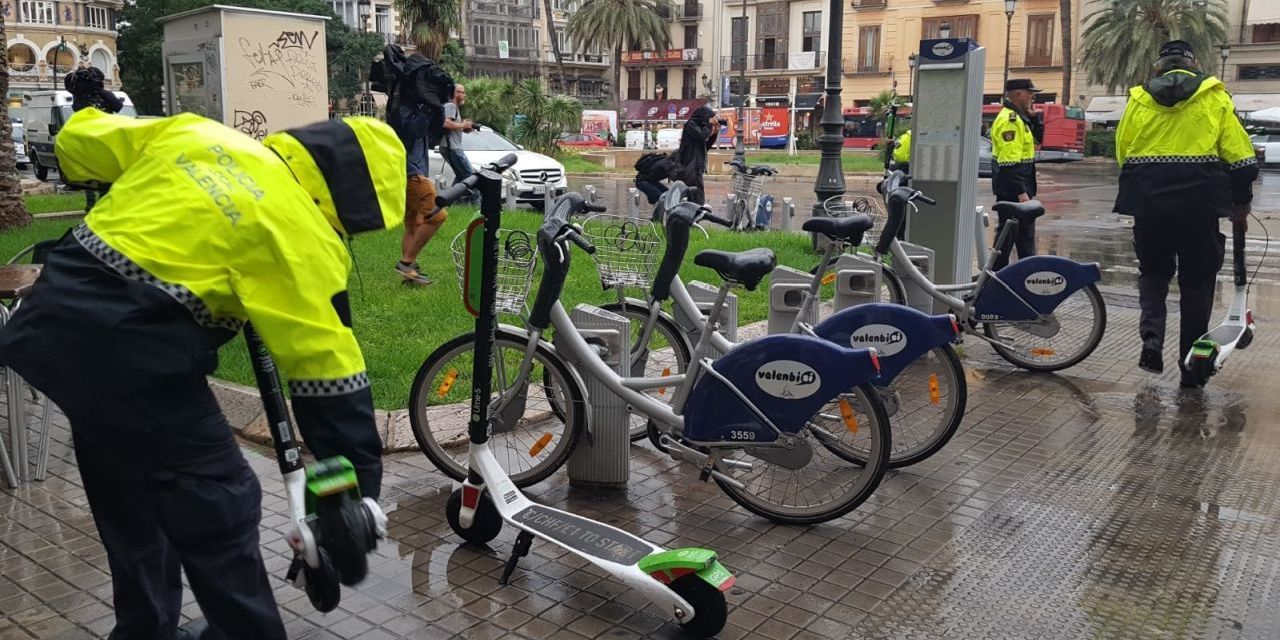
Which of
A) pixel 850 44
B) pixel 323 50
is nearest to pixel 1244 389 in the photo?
pixel 323 50

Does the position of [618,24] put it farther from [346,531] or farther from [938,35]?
[346,531]

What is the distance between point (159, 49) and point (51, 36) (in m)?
28.9

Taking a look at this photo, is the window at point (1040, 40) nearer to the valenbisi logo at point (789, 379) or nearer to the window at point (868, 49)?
the window at point (868, 49)

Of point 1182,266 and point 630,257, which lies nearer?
point 630,257

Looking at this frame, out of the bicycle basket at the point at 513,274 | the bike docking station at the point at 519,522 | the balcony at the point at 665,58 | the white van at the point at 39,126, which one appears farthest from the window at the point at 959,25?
the bike docking station at the point at 519,522

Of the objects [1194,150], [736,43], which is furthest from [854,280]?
[736,43]

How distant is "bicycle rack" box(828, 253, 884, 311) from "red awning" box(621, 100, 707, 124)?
66898 mm

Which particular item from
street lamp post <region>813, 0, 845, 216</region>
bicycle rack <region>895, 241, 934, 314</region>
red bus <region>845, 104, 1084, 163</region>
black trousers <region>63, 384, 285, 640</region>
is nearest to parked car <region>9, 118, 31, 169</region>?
street lamp post <region>813, 0, 845, 216</region>

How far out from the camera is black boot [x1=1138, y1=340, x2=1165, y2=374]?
7.01 m

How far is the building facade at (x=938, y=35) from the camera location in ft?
189

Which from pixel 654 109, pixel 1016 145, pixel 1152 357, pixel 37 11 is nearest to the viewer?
pixel 1152 357

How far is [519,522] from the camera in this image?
4094 mm

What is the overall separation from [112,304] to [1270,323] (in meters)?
9.27

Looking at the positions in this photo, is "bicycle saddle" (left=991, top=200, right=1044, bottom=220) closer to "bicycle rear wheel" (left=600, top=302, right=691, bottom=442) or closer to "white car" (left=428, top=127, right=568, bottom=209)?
"bicycle rear wheel" (left=600, top=302, right=691, bottom=442)
